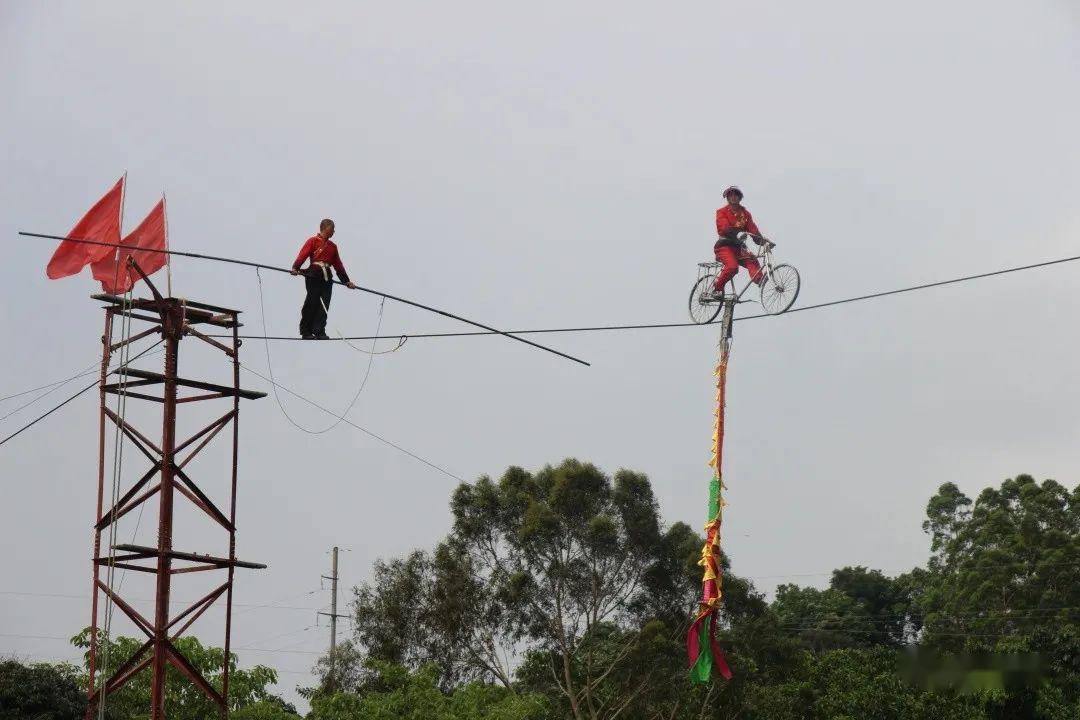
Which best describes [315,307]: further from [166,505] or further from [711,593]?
[711,593]

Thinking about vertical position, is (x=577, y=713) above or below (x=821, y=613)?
below

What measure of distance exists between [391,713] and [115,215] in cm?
1191

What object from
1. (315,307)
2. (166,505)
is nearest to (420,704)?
(166,505)

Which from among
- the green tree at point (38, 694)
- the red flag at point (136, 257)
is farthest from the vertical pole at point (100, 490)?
the green tree at point (38, 694)

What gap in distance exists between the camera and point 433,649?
33344mm

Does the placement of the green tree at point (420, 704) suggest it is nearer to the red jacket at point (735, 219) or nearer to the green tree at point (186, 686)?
the green tree at point (186, 686)

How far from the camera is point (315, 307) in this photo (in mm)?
15734

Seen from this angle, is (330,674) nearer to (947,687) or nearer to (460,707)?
(460,707)

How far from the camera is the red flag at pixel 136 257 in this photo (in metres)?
16.8

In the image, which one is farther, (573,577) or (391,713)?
(573,577)

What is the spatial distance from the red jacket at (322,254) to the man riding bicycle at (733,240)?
380cm

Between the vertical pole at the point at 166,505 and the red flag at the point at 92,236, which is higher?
the red flag at the point at 92,236

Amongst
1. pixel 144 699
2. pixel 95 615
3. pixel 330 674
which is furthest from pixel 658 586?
pixel 95 615

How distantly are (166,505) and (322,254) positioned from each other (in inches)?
132
